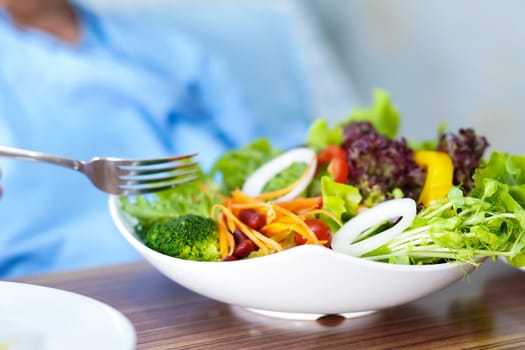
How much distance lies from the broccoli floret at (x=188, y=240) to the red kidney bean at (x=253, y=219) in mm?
46

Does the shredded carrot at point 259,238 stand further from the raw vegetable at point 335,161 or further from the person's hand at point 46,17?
the person's hand at point 46,17

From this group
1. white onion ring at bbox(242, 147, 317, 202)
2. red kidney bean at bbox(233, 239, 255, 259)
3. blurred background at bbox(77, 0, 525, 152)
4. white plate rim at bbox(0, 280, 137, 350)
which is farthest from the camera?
blurred background at bbox(77, 0, 525, 152)

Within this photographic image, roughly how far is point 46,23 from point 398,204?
Result: 1.59m

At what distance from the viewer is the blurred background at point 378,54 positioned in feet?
7.34

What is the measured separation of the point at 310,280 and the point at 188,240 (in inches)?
8.2

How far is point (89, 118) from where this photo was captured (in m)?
2.22

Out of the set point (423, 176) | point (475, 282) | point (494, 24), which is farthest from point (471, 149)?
point (494, 24)

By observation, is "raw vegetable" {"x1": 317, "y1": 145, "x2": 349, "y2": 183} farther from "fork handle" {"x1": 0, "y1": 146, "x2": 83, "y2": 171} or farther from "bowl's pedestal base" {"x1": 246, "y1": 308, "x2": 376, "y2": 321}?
"fork handle" {"x1": 0, "y1": 146, "x2": 83, "y2": 171}

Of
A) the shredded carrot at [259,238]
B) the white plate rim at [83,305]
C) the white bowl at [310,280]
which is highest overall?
the shredded carrot at [259,238]

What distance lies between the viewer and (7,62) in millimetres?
2199

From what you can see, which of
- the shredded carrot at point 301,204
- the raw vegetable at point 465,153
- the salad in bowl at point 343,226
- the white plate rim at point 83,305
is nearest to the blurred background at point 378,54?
the raw vegetable at point 465,153

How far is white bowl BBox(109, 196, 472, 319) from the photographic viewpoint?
0.90 meters

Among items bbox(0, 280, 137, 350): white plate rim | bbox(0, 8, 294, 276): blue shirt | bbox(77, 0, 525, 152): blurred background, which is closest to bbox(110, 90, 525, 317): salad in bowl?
bbox(0, 280, 137, 350): white plate rim

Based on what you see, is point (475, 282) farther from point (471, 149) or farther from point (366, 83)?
point (366, 83)
